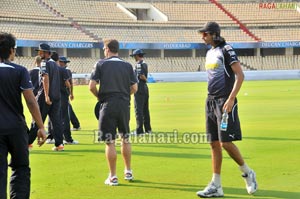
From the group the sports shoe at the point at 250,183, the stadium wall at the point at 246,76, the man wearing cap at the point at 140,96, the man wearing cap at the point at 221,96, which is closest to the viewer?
the man wearing cap at the point at 221,96

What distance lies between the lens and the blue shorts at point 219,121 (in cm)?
694

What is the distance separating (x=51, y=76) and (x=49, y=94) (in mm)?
347

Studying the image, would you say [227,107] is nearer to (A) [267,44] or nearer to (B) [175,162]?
(B) [175,162]

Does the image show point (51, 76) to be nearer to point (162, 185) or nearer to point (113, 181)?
point (113, 181)

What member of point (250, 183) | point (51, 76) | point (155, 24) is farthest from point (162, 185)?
point (155, 24)

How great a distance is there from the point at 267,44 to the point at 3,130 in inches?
2239

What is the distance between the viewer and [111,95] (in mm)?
7859

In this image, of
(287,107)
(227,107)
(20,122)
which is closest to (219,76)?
(227,107)

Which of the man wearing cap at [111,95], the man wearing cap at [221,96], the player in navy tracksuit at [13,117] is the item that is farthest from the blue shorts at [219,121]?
the player in navy tracksuit at [13,117]

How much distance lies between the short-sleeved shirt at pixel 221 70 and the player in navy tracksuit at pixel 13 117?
2274mm

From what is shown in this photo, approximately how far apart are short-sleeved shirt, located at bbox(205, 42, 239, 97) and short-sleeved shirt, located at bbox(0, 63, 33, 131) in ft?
7.78

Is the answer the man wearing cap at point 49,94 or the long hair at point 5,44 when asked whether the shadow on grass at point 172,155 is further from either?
the long hair at point 5,44

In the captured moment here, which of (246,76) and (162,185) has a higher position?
(162,185)

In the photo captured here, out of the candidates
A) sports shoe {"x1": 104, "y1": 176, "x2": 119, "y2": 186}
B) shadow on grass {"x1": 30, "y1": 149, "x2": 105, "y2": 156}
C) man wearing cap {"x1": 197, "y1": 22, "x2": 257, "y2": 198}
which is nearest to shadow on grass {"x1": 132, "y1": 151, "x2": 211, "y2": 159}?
shadow on grass {"x1": 30, "y1": 149, "x2": 105, "y2": 156}
